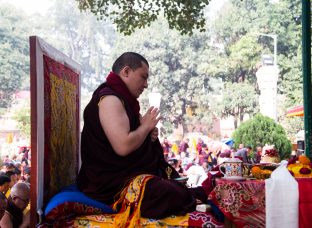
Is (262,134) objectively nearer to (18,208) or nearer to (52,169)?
(18,208)

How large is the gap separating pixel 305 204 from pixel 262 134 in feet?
54.6

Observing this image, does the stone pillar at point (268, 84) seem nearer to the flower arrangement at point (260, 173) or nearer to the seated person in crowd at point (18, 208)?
the seated person in crowd at point (18, 208)

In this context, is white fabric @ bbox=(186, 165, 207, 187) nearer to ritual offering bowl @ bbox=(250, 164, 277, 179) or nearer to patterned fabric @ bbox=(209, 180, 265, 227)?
ritual offering bowl @ bbox=(250, 164, 277, 179)

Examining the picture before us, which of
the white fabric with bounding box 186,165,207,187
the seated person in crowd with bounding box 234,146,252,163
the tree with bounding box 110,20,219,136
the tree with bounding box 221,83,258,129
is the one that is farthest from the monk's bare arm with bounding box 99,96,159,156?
the tree with bounding box 110,20,219,136

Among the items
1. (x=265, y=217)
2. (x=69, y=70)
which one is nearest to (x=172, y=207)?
(x=265, y=217)

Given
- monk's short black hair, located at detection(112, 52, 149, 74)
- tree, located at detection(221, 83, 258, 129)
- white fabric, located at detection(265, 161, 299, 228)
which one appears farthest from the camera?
tree, located at detection(221, 83, 258, 129)

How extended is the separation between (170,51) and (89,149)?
37225 millimetres

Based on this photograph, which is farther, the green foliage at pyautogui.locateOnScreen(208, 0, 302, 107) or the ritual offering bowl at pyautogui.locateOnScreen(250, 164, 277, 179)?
the green foliage at pyautogui.locateOnScreen(208, 0, 302, 107)

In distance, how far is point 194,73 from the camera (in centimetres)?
3991

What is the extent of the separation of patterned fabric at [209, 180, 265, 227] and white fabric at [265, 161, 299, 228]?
2.8 inches

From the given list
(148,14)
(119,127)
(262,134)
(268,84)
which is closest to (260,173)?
(119,127)

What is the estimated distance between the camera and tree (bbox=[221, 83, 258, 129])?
37.0 meters

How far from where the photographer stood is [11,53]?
168 ft

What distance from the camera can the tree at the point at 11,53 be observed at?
47438mm
